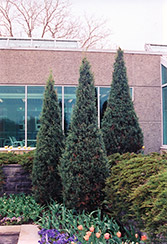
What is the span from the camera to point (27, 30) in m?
20.2

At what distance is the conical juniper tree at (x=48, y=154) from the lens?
5012mm

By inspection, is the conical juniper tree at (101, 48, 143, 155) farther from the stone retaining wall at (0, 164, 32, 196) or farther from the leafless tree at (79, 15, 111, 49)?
the leafless tree at (79, 15, 111, 49)

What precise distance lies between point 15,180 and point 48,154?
1324 millimetres

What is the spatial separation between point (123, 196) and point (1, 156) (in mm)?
3663

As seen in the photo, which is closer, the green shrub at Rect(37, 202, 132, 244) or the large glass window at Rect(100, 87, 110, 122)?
the green shrub at Rect(37, 202, 132, 244)

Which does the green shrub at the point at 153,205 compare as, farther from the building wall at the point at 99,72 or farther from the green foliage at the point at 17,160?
the building wall at the point at 99,72

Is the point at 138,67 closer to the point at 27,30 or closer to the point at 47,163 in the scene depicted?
the point at 47,163

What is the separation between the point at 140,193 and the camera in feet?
10.3

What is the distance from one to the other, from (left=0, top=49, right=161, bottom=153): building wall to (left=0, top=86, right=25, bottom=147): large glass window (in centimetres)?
54

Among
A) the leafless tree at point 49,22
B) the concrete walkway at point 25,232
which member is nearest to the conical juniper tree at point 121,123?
the concrete walkway at point 25,232

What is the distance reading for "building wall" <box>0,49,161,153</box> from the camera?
30.3 feet

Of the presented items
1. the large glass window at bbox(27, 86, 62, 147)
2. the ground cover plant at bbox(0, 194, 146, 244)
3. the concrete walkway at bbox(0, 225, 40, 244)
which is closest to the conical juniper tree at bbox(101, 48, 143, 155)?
the ground cover plant at bbox(0, 194, 146, 244)

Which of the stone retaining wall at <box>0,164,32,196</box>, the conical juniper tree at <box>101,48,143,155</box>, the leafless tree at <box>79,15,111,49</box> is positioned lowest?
the stone retaining wall at <box>0,164,32,196</box>

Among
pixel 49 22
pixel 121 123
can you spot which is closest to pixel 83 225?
pixel 121 123
